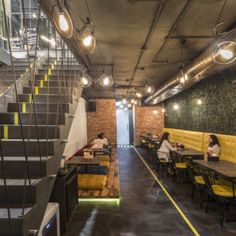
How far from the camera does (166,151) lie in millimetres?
7613

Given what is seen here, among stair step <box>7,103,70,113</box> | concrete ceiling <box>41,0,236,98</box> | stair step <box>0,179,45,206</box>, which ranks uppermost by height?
concrete ceiling <box>41,0,236,98</box>

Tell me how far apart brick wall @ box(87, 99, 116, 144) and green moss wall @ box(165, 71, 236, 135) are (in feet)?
16.8

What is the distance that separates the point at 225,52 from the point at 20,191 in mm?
3269

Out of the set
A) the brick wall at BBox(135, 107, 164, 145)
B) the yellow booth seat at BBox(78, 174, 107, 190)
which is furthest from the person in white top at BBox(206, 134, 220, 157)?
the brick wall at BBox(135, 107, 164, 145)

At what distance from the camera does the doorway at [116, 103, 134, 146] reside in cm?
1684

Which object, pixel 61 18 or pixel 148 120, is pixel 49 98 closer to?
pixel 61 18

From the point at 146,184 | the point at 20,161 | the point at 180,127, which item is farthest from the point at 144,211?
the point at 180,127

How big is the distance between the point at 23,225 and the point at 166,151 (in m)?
6.21

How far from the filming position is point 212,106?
7.27 meters

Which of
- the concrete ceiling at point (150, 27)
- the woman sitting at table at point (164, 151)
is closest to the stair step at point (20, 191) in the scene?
the concrete ceiling at point (150, 27)

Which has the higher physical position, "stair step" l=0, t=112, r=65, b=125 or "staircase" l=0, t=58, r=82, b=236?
"stair step" l=0, t=112, r=65, b=125

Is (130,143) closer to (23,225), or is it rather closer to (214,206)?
(214,206)

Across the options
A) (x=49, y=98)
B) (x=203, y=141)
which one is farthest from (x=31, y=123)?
(x=203, y=141)

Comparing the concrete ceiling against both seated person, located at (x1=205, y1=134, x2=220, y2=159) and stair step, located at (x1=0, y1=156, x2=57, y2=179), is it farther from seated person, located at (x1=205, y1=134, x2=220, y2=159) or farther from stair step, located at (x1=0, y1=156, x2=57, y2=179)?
stair step, located at (x1=0, y1=156, x2=57, y2=179)
